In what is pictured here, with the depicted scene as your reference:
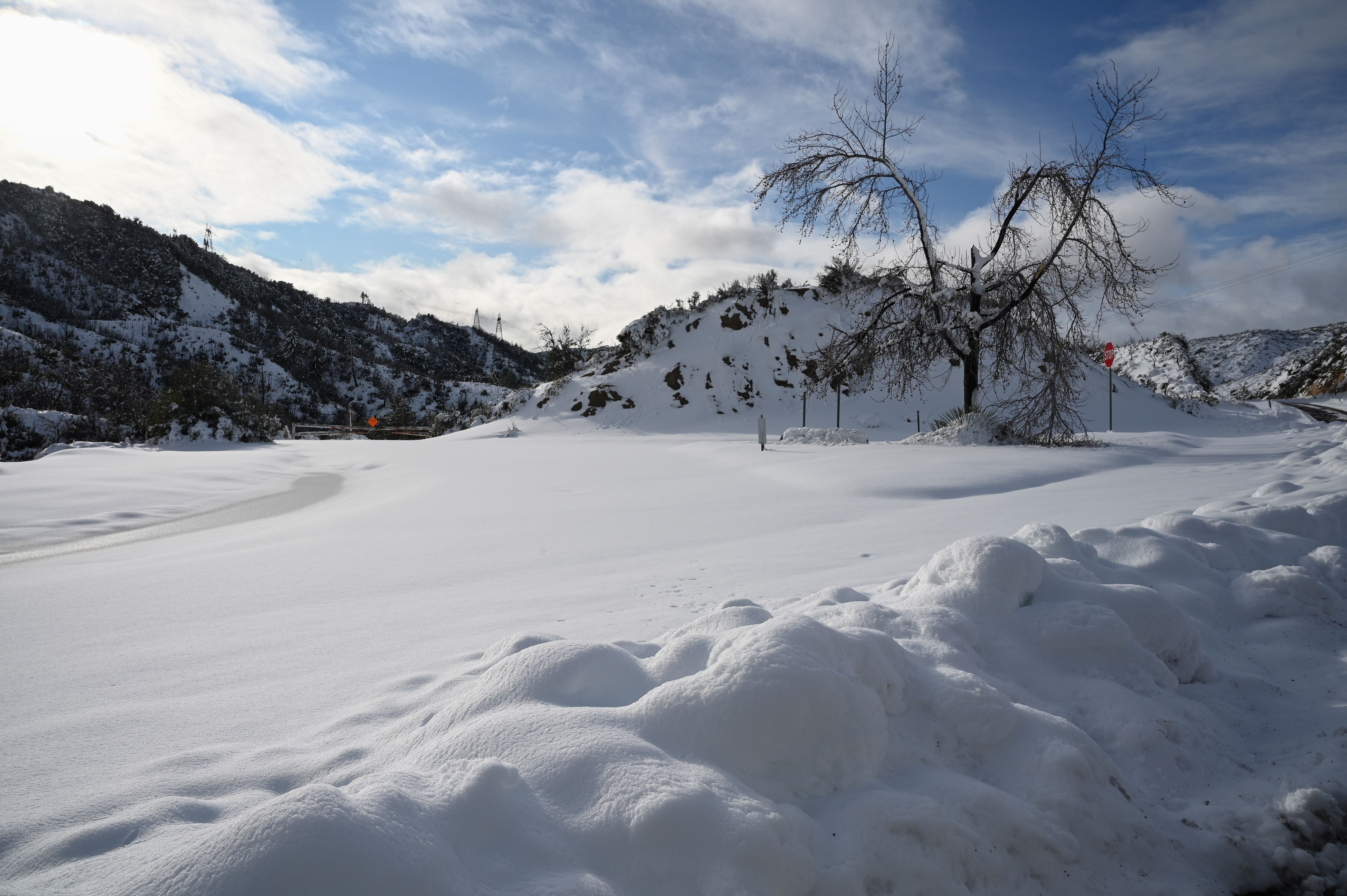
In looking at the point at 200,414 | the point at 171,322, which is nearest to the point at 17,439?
the point at 200,414

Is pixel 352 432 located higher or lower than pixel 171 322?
lower

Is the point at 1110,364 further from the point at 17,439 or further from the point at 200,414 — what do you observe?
the point at 17,439

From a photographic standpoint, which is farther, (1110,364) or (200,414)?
(1110,364)

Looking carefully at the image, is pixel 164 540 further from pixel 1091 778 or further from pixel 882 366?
pixel 882 366

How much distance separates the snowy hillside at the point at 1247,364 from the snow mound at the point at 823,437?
2415 cm

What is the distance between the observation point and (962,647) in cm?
220

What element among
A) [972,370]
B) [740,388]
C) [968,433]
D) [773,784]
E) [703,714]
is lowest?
[773,784]

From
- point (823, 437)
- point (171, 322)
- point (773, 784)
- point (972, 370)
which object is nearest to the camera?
point (773, 784)

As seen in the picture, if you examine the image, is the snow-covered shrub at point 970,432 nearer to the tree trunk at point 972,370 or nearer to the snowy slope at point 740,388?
the tree trunk at point 972,370

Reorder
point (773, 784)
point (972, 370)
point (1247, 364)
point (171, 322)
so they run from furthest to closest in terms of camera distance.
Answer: point (1247, 364)
point (171, 322)
point (972, 370)
point (773, 784)

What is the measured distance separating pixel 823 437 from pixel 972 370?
10.5ft

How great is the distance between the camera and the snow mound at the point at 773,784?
122 cm

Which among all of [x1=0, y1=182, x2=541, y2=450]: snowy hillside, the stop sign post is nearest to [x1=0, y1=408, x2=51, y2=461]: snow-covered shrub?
[x1=0, y1=182, x2=541, y2=450]: snowy hillside

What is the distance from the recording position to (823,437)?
504 inches
